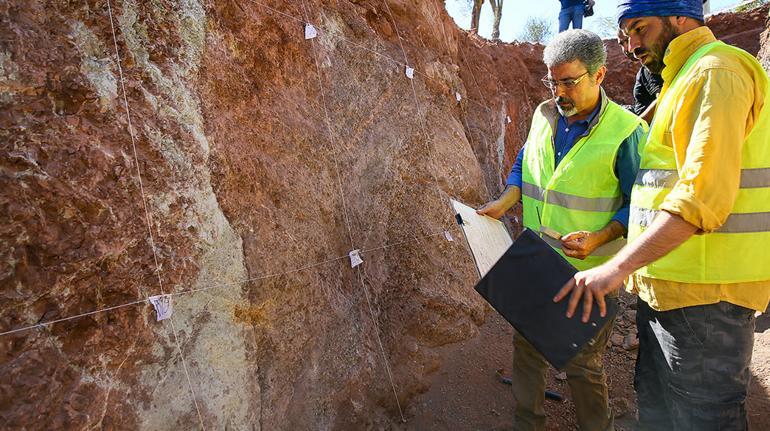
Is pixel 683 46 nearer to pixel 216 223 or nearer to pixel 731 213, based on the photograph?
pixel 731 213

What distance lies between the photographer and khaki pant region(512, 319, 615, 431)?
93.2 inches

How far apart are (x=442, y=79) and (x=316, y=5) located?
192cm

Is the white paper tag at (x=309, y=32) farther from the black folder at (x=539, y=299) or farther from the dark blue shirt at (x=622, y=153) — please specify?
the black folder at (x=539, y=299)

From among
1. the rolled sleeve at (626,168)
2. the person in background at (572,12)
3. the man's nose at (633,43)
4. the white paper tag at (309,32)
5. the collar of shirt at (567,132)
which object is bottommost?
the rolled sleeve at (626,168)

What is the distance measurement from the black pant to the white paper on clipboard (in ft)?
2.52

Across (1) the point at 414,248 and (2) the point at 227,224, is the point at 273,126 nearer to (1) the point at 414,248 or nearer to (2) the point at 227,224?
(2) the point at 227,224

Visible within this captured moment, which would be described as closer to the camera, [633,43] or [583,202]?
[633,43]

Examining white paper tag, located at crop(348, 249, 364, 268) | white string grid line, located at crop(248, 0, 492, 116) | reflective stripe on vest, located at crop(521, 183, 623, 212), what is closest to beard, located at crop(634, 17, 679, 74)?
reflective stripe on vest, located at crop(521, 183, 623, 212)

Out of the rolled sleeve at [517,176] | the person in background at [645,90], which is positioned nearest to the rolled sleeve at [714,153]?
the rolled sleeve at [517,176]

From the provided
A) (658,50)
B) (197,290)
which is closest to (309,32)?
(197,290)

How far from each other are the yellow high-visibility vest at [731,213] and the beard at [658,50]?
0.64 ft

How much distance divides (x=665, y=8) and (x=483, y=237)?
4.19 ft

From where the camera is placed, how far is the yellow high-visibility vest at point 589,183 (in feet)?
7.48

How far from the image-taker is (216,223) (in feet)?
7.29
